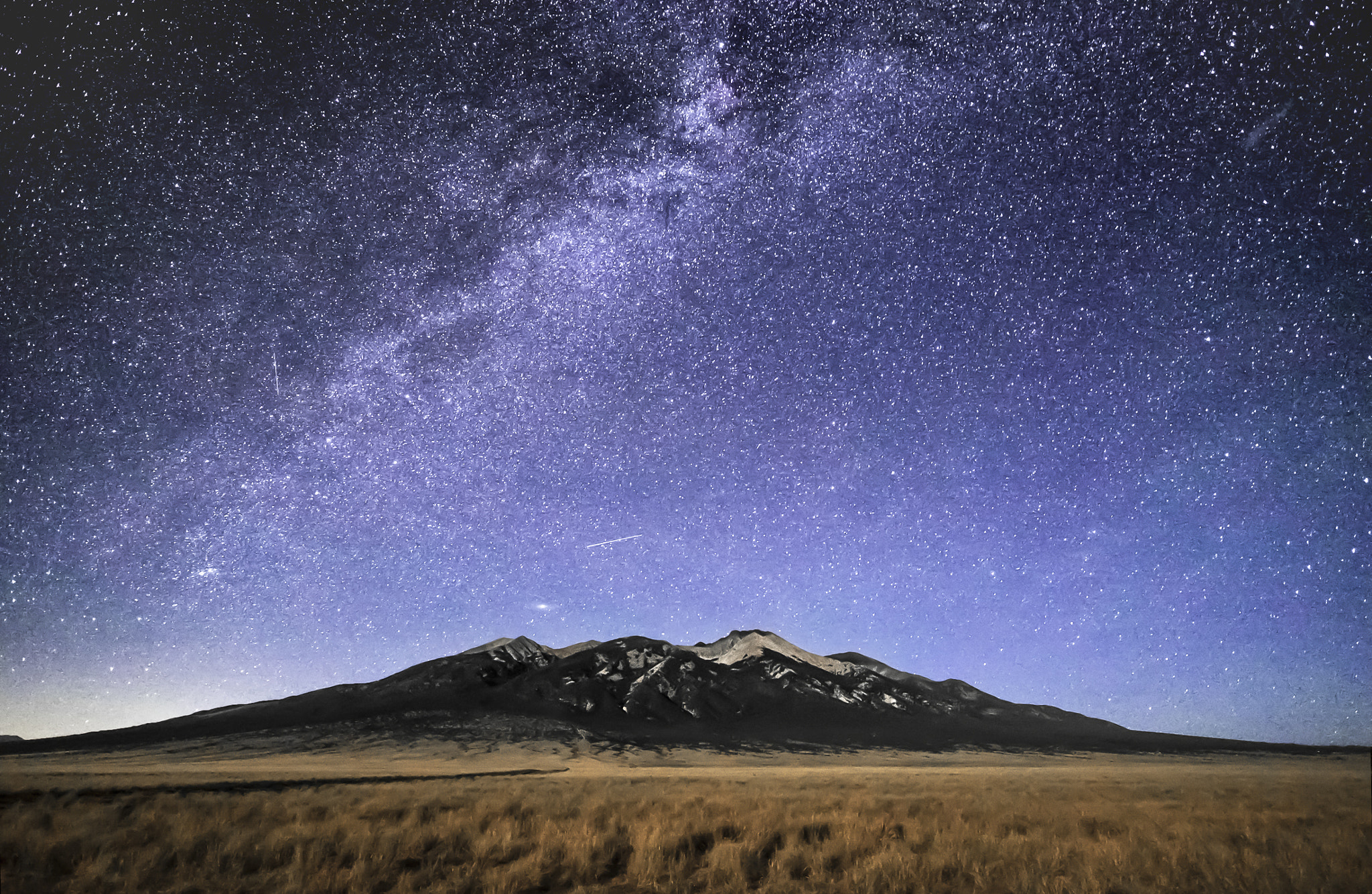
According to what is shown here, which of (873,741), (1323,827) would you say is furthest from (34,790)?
(873,741)

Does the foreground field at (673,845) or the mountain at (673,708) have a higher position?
the foreground field at (673,845)

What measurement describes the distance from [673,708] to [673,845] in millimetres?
150199

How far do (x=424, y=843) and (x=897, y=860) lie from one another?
5.96 meters

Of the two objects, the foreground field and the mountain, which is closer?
the foreground field

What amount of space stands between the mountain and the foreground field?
357 feet

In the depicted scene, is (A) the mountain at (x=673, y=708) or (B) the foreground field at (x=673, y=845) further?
(A) the mountain at (x=673, y=708)

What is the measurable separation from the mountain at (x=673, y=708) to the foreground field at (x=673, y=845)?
10885cm

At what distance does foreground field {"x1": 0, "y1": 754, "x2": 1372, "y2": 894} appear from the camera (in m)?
7.82

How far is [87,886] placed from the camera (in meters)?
7.42

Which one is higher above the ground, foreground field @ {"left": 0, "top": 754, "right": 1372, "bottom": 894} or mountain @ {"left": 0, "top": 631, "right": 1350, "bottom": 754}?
foreground field @ {"left": 0, "top": 754, "right": 1372, "bottom": 894}

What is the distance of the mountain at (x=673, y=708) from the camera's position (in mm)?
125188

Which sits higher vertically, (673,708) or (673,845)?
(673,845)

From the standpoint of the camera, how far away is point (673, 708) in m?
152

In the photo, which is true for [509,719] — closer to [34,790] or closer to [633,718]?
[633,718]
